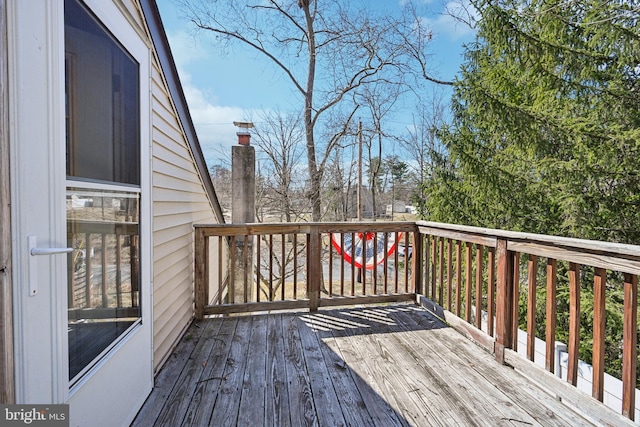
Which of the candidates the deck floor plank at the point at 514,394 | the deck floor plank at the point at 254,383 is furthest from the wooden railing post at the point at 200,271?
the deck floor plank at the point at 514,394

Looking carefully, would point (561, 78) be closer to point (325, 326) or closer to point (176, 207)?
point (325, 326)

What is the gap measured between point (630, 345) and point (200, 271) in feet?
10.6

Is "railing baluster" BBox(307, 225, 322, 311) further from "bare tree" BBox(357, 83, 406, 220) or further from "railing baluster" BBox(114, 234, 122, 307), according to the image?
"bare tree" BBox(357, 83, 406, 220)

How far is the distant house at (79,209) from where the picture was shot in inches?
34.6

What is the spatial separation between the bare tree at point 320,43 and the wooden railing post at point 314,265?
5.44 meters

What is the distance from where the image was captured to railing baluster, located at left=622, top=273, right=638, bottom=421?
5.10 feet

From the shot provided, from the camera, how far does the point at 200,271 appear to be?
3.20 meters

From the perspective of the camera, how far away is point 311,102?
9117 millimetres

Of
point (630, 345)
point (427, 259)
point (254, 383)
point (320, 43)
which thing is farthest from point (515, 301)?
point (320, 43)

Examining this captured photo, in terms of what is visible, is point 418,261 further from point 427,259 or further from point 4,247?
point 4,247

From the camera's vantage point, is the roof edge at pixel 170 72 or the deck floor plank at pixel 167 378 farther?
the roof edge at pixel 170 72

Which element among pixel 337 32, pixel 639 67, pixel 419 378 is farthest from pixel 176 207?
pixel 337 32

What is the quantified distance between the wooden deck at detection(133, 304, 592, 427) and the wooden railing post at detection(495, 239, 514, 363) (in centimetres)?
16

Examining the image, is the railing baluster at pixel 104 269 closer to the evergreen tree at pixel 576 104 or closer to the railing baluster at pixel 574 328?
the railing baluster at pixel 574 328
